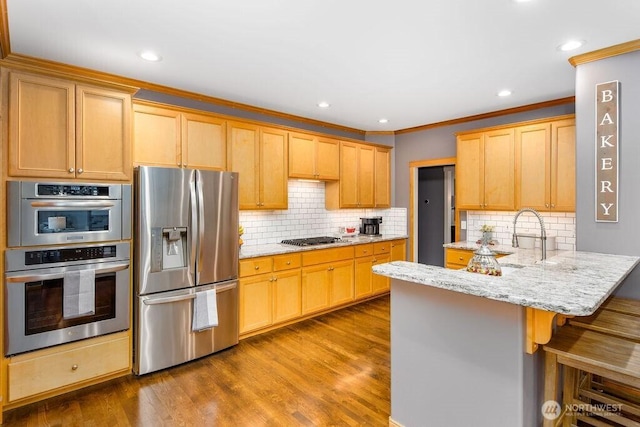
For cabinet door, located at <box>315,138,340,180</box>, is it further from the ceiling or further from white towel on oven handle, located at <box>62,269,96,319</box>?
white towel on oven handle, located at <box>62,269,96,319</box>

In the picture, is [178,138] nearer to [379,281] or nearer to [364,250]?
[364,250]

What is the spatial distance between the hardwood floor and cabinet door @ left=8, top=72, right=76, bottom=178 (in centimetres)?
169

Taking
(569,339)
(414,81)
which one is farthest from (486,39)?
(569,339)

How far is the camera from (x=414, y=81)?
329cm

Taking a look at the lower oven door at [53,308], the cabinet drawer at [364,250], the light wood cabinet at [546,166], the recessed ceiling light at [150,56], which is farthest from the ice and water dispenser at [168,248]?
the light wood cabinet at [546,166]

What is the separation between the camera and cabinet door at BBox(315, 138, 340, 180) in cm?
→ 464

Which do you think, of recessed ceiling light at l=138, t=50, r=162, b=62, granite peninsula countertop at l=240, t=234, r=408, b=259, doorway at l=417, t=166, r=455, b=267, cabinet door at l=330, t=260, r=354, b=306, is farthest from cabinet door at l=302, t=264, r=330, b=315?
recessed ceiling light at l=138, t=50, r=162, b=62

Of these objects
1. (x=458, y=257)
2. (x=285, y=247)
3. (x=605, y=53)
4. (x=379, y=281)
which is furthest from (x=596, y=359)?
(x=379, y=281)

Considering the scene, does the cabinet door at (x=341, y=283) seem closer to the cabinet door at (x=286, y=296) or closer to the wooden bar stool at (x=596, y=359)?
the cabinet door at (x=286, y=296)

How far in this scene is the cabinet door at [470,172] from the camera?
4309mm

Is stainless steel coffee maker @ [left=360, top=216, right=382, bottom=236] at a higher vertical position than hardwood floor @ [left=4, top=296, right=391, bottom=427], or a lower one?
higher

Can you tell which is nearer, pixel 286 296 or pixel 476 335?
pixel 476 335

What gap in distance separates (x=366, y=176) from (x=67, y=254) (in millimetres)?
3858

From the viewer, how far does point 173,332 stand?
2990 mm
